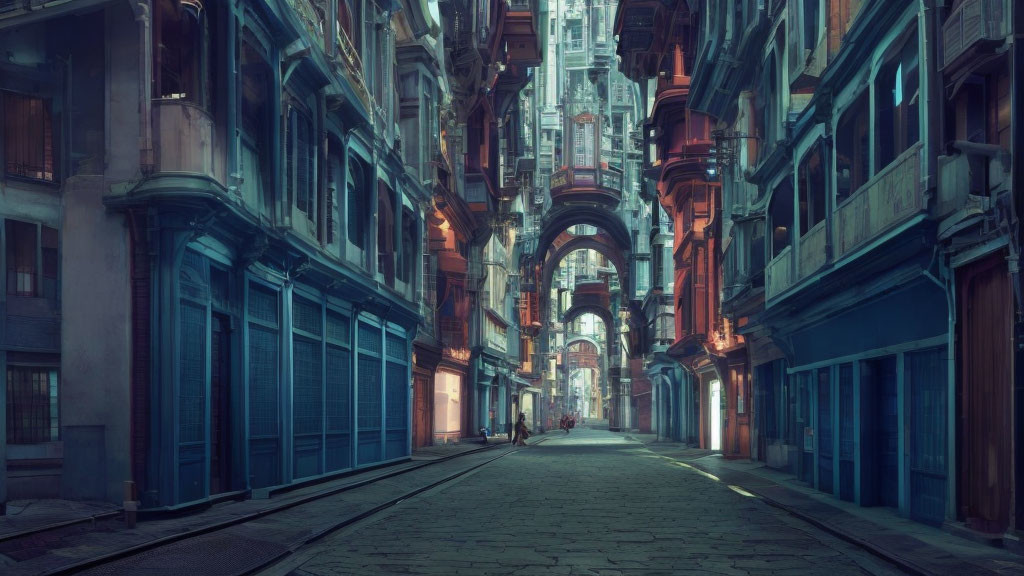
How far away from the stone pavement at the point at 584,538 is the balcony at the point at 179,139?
5.28m

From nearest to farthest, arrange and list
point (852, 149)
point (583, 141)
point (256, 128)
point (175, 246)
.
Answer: point (175, 246)
point (256, 128)
point (852, 149)
point (583, 141)

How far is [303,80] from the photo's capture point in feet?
68.4

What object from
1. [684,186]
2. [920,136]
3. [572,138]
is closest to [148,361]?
[920,136]

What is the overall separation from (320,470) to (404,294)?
1033cm

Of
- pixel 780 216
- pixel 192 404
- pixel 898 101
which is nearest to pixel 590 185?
pixel 780 216

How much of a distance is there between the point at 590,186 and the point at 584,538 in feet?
238

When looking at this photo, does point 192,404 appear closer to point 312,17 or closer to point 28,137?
point 28,137

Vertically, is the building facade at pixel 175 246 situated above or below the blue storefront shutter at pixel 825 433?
above

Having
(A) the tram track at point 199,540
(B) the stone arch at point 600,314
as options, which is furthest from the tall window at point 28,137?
(B) the stone arch at point 600,314

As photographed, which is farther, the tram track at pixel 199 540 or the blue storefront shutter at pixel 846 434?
the blue storefront shutter at pixel 846 434

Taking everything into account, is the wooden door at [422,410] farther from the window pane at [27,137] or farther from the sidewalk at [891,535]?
the window pane at [27,137]

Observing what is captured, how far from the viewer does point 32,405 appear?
1400 cm

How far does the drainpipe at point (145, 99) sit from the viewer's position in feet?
45.8

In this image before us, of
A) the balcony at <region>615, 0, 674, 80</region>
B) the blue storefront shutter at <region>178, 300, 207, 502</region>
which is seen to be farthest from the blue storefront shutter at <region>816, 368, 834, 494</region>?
the balcony at <region>615, 0, 674, 80</region>
